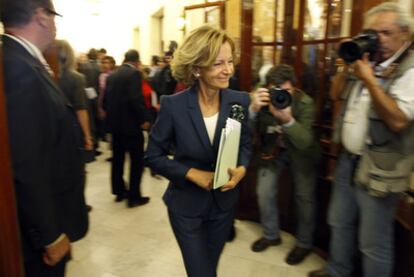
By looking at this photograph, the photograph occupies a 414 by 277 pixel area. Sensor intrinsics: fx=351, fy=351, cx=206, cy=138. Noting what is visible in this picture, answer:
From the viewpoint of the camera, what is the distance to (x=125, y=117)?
10.8ft

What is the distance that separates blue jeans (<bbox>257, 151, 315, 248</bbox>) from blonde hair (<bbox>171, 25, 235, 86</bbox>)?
129cm

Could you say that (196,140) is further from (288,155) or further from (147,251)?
(147,251)

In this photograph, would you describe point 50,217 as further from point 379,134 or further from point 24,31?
point 379,134

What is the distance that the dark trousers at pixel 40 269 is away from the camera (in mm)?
1181

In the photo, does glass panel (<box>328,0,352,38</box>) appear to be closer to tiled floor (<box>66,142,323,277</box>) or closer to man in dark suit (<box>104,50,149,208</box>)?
tiled floor (<box>66,142,323,277</box>)

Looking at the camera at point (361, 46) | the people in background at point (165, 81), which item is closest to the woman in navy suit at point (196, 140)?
the camera at point (361, 46)

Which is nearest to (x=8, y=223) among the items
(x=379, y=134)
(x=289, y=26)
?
(x=379, y=134)

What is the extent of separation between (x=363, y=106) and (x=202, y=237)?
105cm

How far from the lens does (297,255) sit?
2.48 metres

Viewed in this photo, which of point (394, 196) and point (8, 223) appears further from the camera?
point (394, 196)

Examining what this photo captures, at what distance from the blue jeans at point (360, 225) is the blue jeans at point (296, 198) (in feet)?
1.06

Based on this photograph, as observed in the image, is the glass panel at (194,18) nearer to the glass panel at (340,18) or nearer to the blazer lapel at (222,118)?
the glass panel at (340,18)

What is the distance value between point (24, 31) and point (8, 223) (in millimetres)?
634

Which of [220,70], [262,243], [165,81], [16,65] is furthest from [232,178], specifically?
[165,81]
